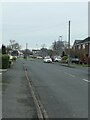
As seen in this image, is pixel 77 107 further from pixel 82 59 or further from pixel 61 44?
pixel 61 44

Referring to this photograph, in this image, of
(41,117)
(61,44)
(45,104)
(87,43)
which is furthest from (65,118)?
(61,44)

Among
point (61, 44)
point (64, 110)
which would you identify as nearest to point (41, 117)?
point (64, 110)

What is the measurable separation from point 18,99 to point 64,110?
2817 mm

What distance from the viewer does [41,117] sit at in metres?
9.80

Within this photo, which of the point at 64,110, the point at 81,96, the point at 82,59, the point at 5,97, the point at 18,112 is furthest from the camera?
the point at 82,59

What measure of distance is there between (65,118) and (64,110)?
4.95 ft

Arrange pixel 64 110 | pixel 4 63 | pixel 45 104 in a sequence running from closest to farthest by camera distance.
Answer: pixel 64 110
pixel 45 104
pixel 4 63

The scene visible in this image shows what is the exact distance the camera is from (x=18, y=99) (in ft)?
44.5

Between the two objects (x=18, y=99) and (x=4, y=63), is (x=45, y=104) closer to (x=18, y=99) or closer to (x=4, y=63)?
(x=18, y=99)

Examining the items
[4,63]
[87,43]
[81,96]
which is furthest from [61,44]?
[81,96]

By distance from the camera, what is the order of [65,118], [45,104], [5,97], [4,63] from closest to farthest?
[65,118] < [45,104] < [5,97] < [4,63]

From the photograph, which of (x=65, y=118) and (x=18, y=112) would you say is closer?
(x=65, y=118)

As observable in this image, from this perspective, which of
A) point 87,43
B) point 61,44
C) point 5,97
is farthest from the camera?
point 61,44

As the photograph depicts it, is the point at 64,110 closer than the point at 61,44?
Yes
